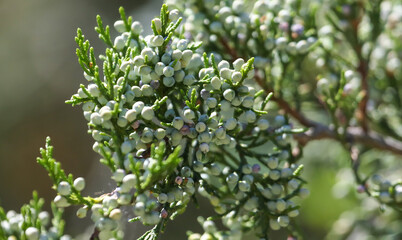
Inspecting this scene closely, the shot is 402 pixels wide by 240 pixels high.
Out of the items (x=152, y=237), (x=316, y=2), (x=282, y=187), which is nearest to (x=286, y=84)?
(x=316, y=2)

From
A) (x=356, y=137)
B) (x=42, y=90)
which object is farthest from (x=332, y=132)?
(x=42, y=90)

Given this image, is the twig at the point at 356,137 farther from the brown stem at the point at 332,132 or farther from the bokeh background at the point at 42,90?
the bokeh background at the point at 42,90

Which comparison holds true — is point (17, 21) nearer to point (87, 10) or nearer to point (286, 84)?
point (87, 10)

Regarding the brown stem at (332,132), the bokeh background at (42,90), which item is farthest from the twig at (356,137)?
the bokeh background at (42,90)

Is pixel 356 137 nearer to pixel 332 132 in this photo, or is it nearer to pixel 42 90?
pixel 332 132

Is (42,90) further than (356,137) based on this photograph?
Yes

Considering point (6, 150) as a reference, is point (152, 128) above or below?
above

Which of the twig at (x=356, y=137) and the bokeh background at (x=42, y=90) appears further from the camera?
the bokeh background at (x=42, y=90)

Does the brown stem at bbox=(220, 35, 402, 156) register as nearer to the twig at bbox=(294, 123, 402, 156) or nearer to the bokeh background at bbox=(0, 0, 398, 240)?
the twig at bbox=(294, 123, 402, 156)

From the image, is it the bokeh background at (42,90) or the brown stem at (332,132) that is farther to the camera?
the bokeh background at (42,90)

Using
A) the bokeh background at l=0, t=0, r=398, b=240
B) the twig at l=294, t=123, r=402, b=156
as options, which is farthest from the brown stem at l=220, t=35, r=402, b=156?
the bokeh background at l=0, t=0, r=398, b=240

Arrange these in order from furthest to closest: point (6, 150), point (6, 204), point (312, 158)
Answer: point (6, 150), point (6, 204), point (312, 158)
